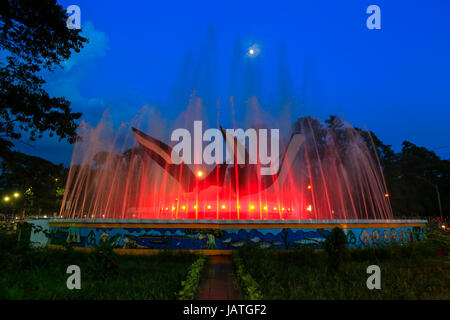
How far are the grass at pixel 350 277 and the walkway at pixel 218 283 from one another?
0.66 m

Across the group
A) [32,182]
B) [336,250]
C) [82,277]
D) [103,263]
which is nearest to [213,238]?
[103,263]

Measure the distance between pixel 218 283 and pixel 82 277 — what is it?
3.62 meters

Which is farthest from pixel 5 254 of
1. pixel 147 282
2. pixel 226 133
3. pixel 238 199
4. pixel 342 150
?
pixel 342 150

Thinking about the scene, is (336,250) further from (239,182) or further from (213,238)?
(239,182)

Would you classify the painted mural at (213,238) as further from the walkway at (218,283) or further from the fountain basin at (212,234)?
the walkway at (218,283)

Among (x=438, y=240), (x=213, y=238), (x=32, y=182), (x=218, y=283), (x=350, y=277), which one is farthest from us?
(x=32, y=182)

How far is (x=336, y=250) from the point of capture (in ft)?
24.4

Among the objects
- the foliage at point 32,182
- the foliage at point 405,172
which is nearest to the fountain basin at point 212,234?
the foliage at point 32,182

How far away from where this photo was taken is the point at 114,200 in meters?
38.8

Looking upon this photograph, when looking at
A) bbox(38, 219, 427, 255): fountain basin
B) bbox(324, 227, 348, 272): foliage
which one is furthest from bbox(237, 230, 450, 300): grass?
bbox(38, 219, 427, 255): fountain basin

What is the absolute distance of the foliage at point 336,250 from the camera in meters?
7.39

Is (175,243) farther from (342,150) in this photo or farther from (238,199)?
(342,150)
